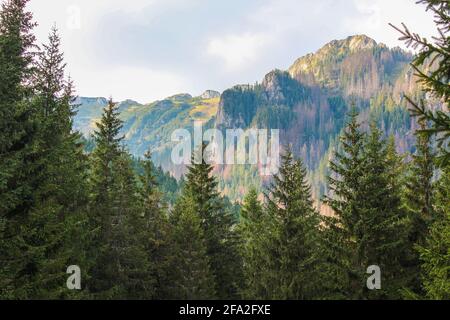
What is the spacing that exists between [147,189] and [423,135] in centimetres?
2685

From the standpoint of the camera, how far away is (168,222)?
3484cm

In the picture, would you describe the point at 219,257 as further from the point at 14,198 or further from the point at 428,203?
the point at 14,198

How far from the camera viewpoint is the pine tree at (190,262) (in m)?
29.7

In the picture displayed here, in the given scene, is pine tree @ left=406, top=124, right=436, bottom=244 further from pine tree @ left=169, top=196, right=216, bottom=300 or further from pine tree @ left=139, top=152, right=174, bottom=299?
pine tree @ left=139, top=152, right=174, bottom=299

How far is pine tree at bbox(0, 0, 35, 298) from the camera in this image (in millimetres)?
13945

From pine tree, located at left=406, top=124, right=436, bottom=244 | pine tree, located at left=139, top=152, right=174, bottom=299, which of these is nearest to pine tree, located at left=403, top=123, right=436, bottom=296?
pine tree, located at left=406, top=124, right=436, bottom=244

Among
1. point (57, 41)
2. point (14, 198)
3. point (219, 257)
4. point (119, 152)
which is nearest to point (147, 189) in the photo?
point (119, 152)

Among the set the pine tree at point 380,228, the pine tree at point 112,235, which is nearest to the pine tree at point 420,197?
the pine tree at point 380,228

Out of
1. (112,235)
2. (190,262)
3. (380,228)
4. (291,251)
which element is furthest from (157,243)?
(380,228)

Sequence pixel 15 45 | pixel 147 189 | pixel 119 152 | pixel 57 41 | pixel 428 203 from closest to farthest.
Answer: pixel 15 45
pixel 57 41
pixel 428 203
pixel 119 152
pixel 147 189

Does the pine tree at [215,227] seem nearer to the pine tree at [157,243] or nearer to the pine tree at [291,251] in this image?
the pine tree at [157,243]

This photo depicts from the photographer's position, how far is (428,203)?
1024 inches

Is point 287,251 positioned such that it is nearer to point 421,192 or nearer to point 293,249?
point 293,249
